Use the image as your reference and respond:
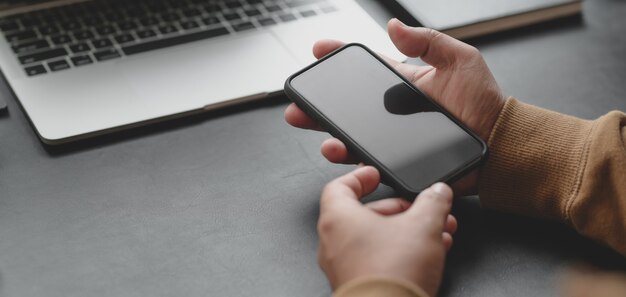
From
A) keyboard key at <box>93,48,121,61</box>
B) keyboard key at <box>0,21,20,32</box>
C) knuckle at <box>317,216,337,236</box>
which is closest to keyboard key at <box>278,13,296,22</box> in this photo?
keyboard key at <box>93,48,121,61</box>

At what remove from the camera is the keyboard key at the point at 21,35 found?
896 millimetres

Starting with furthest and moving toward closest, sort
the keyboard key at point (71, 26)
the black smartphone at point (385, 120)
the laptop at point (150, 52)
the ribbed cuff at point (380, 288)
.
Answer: the keyboard key at point (71, 26) < the laptop at point (150, 52) < the black smartphone at point (385, 120) < the ribbed cuff at point (380, 288)

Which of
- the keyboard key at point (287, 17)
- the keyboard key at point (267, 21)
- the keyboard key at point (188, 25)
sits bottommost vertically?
the keyboard key at point (287, 17)

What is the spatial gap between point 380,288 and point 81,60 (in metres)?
0.48

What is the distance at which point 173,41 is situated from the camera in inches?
36.4

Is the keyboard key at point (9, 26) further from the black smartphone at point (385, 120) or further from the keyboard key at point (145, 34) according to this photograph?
the black smartphone at point (385, 120)

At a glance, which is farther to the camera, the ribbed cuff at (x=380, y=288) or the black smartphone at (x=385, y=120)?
the black smartphone at (x=385, y=120)

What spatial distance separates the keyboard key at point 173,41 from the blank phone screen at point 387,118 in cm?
21

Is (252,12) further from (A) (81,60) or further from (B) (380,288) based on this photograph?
(B) (380,288)

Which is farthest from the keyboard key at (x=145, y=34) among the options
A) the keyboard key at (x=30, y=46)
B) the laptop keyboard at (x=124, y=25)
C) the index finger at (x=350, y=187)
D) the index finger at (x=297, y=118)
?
the index finger at (x=350, y=187)

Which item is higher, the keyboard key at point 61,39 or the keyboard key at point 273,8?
the keyboard key at point 61,39

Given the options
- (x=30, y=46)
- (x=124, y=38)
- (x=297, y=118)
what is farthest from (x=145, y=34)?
(x=297, y=118)

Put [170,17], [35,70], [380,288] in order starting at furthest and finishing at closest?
[170,17] < [35,70] < [380,288]

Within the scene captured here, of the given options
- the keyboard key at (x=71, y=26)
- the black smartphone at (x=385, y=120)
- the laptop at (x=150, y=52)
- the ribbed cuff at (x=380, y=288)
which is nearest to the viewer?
the ribbed cuff at (x=380, y=288)
